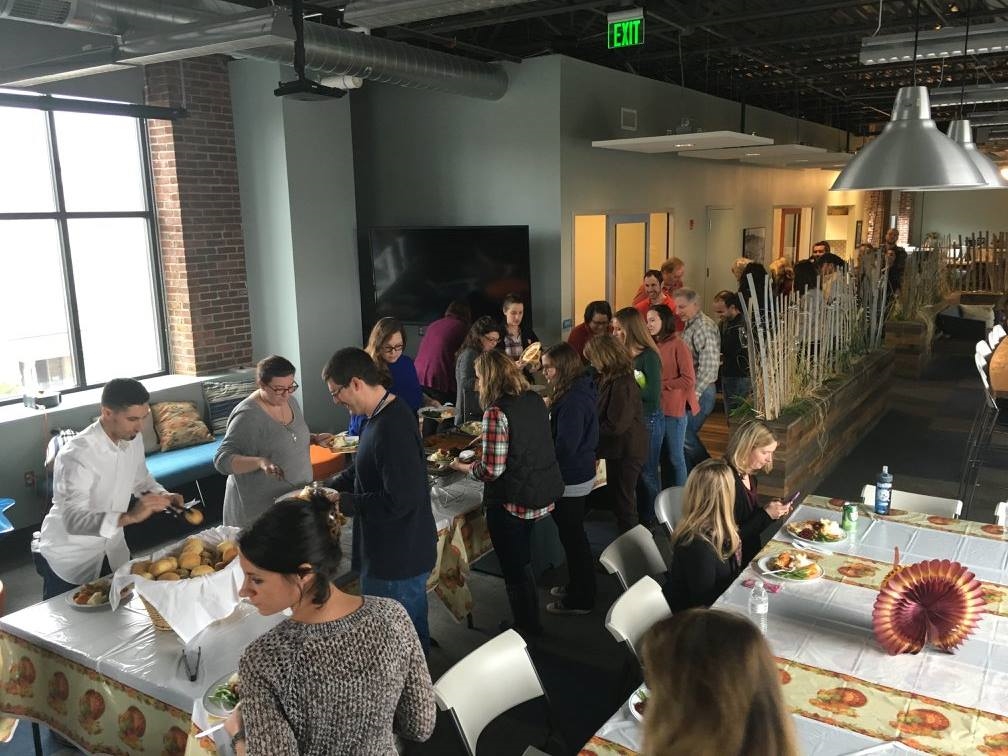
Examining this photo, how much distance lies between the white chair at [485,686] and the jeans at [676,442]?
123 inches

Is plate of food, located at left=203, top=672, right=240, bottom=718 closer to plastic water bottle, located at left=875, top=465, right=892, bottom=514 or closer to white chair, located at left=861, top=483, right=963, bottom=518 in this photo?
plastic water bottle, located at left=875, top=465, right=892, bottom=514

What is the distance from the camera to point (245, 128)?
24.4ft

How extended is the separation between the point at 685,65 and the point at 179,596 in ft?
32.2

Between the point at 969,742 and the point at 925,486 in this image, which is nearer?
the point at 969,742

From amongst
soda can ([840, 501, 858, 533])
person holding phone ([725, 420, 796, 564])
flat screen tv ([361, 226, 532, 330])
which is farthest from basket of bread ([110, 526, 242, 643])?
flat screen tv ([361, 226, 532, 330])

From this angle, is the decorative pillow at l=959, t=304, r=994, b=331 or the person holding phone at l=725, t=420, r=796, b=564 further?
the decorative pillow at l=959, t=304, r=994, b=331

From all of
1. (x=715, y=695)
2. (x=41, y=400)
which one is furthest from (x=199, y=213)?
(x=715, y=695)

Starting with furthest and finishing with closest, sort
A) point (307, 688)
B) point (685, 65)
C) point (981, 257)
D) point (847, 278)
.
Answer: point (981, 257) → point (685, 65) → point (847, 278) → point (307, 688)

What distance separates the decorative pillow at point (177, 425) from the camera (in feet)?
21.6

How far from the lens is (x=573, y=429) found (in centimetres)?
437

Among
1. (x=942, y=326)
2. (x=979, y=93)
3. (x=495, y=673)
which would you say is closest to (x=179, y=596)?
(x=495, y=673)

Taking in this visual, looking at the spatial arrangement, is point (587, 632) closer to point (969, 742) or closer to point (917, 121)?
point (969, 742)

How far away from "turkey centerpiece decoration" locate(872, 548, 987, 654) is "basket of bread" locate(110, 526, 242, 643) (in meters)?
2.20

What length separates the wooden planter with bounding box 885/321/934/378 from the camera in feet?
35.5
